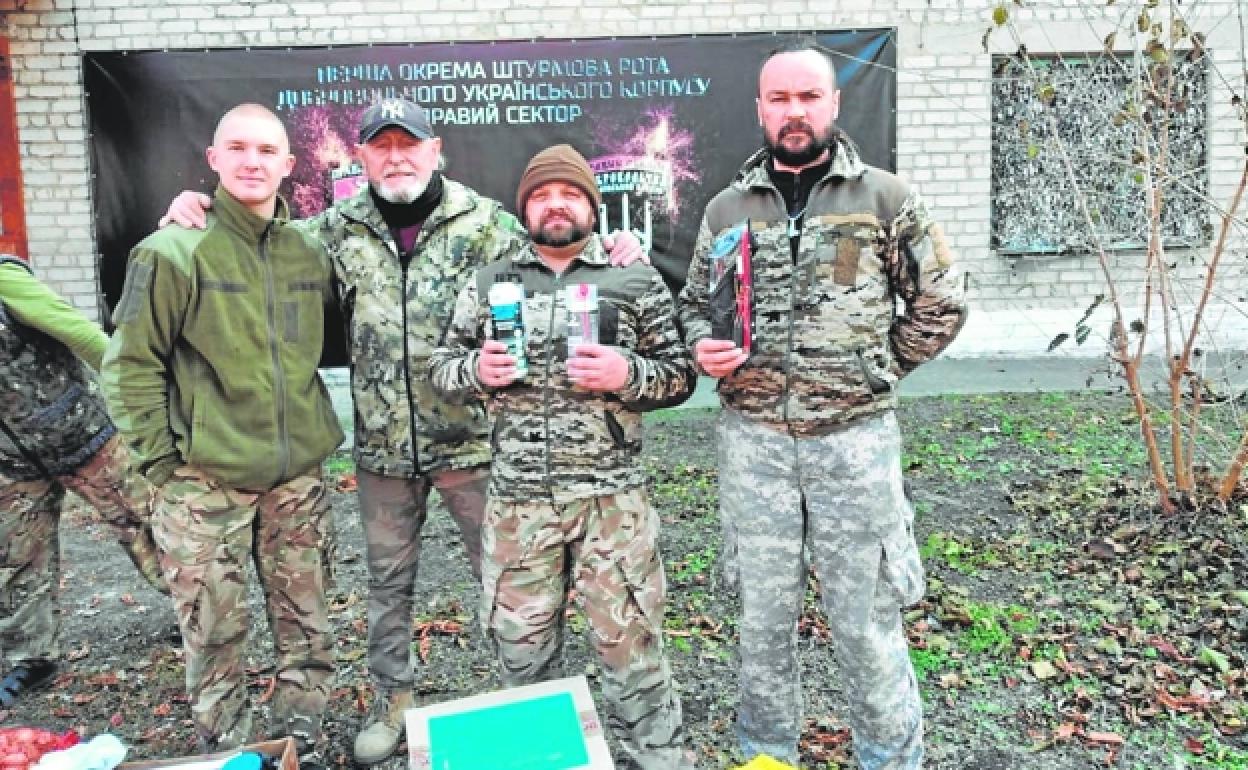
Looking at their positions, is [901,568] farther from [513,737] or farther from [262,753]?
[262,753]

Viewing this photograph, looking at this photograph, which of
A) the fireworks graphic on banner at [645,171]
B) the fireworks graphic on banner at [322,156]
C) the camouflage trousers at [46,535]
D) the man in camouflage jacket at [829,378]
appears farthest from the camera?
the fireworks graphic on banner at [645,171]

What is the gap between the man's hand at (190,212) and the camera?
2.69m

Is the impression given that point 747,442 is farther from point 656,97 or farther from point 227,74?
point 227,74

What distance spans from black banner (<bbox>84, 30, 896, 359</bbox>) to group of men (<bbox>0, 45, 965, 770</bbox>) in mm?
5422

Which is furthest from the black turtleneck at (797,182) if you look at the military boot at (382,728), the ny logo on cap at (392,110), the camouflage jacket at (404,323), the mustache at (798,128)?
the military boot at (382,728)

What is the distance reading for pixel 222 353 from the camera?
2672 millimetres

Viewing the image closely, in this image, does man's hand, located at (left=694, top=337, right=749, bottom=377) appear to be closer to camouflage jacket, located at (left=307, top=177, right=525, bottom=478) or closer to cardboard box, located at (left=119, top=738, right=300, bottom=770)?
camouflage jacket, located at (left=307, top=177, right=525, bottom=478)

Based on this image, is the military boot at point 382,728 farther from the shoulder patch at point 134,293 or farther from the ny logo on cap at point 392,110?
the ny logo on cap at point 392,110

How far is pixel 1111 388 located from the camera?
24.9 feet

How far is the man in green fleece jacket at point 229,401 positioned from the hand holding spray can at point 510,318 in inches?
27.8

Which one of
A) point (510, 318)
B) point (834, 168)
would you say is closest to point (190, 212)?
point (510, 318)

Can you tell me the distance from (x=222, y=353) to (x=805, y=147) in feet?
5.50

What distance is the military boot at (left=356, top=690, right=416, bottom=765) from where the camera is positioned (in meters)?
2.97

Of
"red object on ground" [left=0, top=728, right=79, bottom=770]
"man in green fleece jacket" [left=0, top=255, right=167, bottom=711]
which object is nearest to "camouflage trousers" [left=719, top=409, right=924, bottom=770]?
"red object on ground" [left=0, top=728, right=79, bottom=770]
